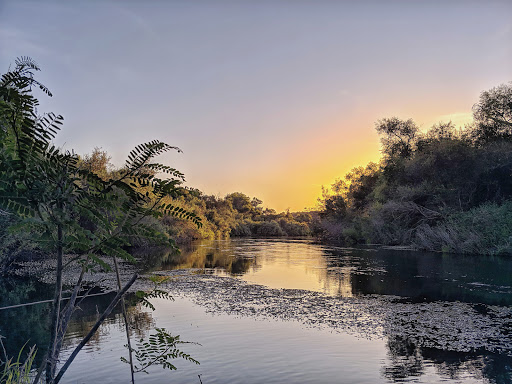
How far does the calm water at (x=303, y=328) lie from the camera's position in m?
7.57

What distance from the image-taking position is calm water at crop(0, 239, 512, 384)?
757cm

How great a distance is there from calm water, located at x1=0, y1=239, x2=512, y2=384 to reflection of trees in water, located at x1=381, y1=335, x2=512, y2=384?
2 centimetres

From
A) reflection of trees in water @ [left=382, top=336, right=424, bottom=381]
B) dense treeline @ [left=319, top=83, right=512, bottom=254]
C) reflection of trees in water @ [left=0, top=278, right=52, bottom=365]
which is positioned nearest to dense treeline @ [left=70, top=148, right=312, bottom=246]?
dense treeline @ [left=319, top=83, right=512, bottom=254]

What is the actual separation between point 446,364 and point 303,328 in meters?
3.44

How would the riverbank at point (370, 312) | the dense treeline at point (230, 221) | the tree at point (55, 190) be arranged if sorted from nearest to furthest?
the tree at point (55, 190), the riverbank at point (370, 312), the dense treeline at point (230, 221)

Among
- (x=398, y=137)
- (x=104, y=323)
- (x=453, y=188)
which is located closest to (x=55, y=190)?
(x=104, y=323)

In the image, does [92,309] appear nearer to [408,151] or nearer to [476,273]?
[476,273]

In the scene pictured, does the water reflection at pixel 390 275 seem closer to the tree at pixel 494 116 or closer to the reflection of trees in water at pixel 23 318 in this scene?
the reflection of trees in water at pixel 23 318

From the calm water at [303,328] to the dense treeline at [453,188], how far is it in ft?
34.4

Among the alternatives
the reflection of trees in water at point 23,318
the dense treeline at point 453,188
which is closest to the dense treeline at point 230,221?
the dense treeline at point 453,188

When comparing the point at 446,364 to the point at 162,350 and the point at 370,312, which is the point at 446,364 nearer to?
the point at 370,312

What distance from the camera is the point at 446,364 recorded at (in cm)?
795

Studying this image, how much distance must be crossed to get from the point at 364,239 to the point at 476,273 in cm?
2695

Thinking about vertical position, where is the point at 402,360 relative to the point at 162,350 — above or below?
below
